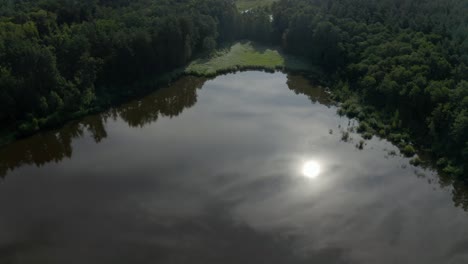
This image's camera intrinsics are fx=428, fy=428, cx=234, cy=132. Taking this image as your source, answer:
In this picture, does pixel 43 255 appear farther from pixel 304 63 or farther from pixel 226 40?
pixel 226 40

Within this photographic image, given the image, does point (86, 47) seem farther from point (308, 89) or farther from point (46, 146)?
point (308, 89)

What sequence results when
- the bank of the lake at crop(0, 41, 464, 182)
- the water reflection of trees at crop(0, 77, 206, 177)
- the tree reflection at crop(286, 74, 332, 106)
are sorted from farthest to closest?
1. the tree reflection at crop(286, 74, 332, 106)
2. the bank of the lake at crop(0, 41, 464, 182)
3. the water reflection of trees at crop(0, 77, 206, 177)

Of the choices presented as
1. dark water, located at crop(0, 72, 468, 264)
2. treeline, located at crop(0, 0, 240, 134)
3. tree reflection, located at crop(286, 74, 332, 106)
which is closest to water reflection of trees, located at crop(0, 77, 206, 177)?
dark water, located at crop(0, 72, 468, 264)

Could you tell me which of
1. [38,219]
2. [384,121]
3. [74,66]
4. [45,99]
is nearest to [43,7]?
[74,66]

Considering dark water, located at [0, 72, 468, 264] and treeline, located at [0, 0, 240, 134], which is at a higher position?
treeline, located at [0, 0, 240, 134]

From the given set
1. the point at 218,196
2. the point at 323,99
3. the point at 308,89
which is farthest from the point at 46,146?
the point at 308,89

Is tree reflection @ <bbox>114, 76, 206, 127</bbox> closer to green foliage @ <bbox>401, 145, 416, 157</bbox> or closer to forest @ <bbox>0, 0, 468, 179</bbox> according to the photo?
forest @ <bbox>0, 0, 468, 179</bbox>

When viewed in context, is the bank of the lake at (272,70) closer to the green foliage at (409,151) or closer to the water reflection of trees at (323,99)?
the green foliage at (409,151)
